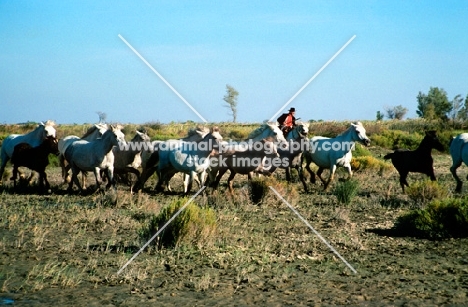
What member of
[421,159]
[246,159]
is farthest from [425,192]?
[246,159]

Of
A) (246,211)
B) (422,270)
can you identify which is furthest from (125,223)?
(422,270)

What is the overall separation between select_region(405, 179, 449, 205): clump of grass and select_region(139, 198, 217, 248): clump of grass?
6989 mm

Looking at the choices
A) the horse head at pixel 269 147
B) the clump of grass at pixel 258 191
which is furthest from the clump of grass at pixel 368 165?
the clump of grass at pixel 258 191

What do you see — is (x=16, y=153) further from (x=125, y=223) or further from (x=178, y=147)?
(x=125, y=223)

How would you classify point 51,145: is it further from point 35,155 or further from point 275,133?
point 275,133

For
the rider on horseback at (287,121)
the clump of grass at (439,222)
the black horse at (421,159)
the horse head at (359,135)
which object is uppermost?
the rider on horseback at (287,121)

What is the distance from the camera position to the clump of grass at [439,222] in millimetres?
12734

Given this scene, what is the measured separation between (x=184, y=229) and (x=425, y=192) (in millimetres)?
7812

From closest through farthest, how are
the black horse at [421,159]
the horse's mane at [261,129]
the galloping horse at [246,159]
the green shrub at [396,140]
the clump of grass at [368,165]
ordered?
the galloping horse at [246,159] < the black horse at [421,159] < the horse's mane at [261,129] < the clump of grass at [368,165] < the green shrub at [396,140]

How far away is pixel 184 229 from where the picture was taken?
11.6m

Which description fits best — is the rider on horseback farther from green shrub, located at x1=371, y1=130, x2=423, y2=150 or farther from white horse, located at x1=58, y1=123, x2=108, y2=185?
green shrub, located at x1=371, y1=130, x2=423, y2=150

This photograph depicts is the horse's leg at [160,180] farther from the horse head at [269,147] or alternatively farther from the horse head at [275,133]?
the horse head at [275,133]

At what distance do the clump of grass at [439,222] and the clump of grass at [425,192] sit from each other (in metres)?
A: 3.58

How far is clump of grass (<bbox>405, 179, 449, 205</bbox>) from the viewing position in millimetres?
16922
